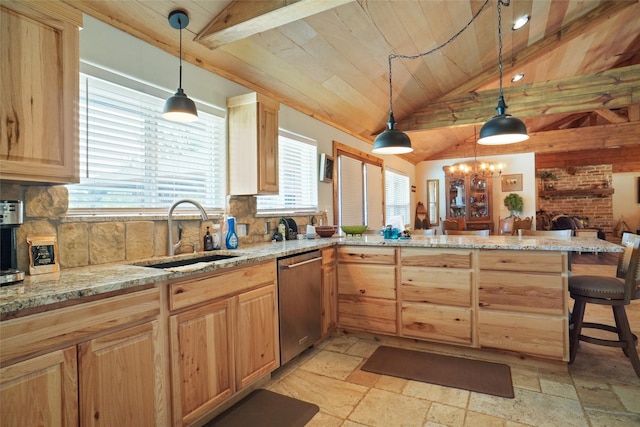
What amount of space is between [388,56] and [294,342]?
2998 millimetres

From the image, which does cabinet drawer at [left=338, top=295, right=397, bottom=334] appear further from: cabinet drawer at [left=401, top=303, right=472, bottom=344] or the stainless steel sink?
the stainless steel sink

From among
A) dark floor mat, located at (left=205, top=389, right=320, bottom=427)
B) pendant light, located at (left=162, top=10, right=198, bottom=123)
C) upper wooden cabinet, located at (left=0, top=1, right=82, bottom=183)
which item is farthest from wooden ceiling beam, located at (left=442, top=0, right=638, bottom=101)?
upper wooden cabinet, located at (left=0, top=1, right=82, bottom=183)

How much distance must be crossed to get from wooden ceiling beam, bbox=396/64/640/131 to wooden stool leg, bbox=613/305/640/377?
3.18 m

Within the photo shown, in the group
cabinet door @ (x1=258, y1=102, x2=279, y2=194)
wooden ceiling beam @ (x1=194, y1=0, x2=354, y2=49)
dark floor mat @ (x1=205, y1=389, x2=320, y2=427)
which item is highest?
wooden ceiling beam @ (x1=194, y1=0, x2=354, y2=49)

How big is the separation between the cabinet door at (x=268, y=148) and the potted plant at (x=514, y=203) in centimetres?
678

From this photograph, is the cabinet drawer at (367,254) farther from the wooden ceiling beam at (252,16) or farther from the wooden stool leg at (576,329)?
the wooden ceiling beam at (252,16)

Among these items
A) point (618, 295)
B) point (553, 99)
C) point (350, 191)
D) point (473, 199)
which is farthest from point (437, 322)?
point (473, 199)

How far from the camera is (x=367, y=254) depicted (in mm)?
3057

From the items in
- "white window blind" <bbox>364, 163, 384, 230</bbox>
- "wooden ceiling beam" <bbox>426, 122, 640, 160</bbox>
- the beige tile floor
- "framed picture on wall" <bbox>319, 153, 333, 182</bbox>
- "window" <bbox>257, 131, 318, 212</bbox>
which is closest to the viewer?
the beige tile floor

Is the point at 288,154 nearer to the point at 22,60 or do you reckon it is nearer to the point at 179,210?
the point at 179,210

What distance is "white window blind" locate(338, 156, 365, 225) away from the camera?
4.69 meters

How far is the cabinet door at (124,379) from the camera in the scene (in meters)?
1.34

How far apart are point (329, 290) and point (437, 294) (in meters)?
0.92

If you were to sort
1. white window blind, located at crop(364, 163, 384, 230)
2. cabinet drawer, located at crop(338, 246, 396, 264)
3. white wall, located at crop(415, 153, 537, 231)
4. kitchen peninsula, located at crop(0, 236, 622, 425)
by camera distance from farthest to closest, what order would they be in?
white wall, located at crop(415, 153, 537, 231), white window blind, located at crop(364, 163, 384, 230), cabinet drawer, located at crop(338, 246, 396, 264), kitchen peninsula, located at crop(0, 236, 622, 425)
